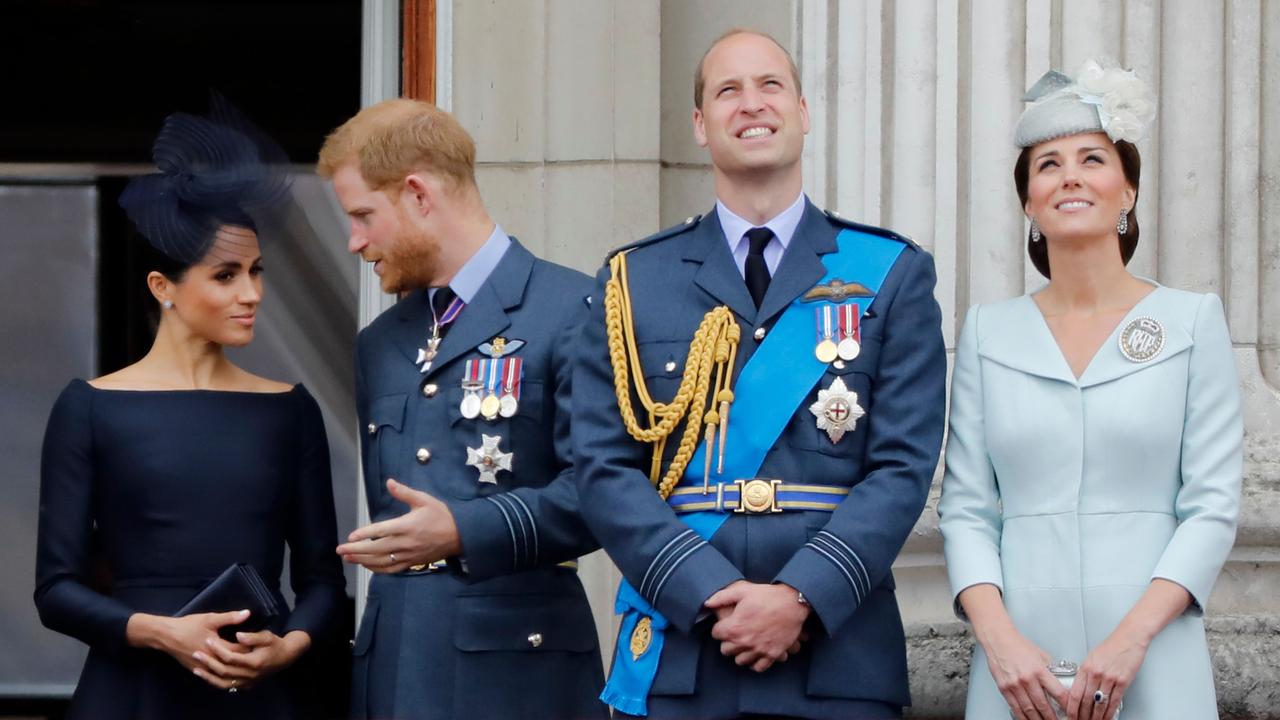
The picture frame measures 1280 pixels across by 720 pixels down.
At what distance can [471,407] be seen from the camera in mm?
4199

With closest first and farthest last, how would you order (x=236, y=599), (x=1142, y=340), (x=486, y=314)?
1. (x=1142, y=340)
2. (x=236, y=599)
3. (x=486, y=314)

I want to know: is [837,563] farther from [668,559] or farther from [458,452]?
[458,452]

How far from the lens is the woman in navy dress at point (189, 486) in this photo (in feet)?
13.9

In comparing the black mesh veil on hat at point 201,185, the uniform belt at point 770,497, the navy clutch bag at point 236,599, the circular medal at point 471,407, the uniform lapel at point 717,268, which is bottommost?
the navy clutch bag at point 236,599

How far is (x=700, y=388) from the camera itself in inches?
150

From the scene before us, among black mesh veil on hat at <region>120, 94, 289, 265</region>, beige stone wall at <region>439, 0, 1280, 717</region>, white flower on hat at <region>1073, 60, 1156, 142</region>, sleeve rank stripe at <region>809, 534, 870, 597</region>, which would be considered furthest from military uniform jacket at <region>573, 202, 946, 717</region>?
beige stone wall at <region>439, 0, 1280, 717</region>

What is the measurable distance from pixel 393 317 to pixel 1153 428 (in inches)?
61.3

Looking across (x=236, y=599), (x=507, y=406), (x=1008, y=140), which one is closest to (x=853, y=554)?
(x=507, y=406)

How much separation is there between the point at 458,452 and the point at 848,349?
2.78 feet

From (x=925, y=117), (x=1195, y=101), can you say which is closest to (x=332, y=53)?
(x=925, y=117)

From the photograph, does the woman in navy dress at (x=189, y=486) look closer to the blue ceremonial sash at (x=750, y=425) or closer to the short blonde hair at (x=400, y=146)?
the short blonde hair at (x=400, y=146)

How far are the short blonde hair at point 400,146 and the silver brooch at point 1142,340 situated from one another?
1.36 metres

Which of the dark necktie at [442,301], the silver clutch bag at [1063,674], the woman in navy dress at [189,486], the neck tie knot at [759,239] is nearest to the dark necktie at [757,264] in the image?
the neck tie knot at [759,239]

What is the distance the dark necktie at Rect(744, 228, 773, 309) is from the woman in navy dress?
108cm
